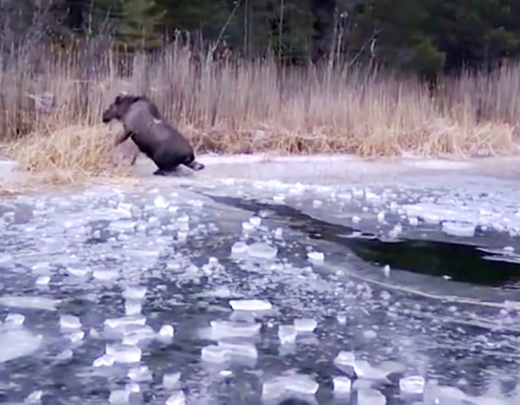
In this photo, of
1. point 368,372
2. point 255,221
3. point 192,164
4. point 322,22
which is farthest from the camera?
point 322,22

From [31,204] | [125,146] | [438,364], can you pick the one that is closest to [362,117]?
[125,146]

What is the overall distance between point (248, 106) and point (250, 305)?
6.39m

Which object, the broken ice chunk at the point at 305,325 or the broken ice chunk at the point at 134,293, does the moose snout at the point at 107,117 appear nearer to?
the broken ice chunk at the point at 134,293

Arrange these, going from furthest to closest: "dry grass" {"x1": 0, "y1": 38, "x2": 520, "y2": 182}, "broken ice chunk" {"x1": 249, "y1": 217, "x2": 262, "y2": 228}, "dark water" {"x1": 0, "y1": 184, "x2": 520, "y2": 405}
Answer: "dry grass" {"x1": 0, "y1": 38, "x2": 520, "y2": 182}, "broken ice chunk" {"x1": 249, "y1": 217, "x2": 262, "y2": 228}, "dark water" {"x1": 0, "y1": 184, "x2": 520, "y2": 405}

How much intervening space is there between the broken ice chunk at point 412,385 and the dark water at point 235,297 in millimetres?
44

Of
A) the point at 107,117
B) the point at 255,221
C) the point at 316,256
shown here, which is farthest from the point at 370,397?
the point at 107,117

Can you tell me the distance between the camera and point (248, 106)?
987 centimetres

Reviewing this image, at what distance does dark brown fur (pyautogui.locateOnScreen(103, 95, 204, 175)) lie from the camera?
7250 millimetres

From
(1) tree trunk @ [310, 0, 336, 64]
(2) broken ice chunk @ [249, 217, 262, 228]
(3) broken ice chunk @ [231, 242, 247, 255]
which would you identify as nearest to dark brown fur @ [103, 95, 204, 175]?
(2) broken ice chunk @ [249, 217, 262, 228]

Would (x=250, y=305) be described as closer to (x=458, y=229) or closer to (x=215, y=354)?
(x=215, y=354)

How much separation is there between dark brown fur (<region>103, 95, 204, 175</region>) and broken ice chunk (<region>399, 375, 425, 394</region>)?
4566 millimetres

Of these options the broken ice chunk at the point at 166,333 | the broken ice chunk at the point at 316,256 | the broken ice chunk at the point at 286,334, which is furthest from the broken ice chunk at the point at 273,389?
the broken ice chunk at the point at 316,256

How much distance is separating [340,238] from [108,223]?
3.86 feet

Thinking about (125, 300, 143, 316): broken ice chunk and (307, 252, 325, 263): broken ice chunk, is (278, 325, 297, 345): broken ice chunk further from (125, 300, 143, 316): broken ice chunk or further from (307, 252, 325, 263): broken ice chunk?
(307, 252, 325, 263): broken ice chunk
